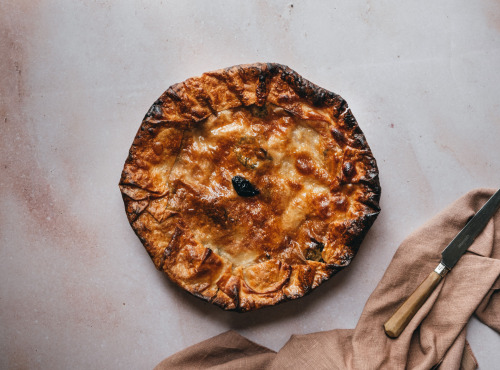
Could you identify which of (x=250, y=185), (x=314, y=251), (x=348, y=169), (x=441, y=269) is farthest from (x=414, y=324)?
Result: (x=250, y=185)

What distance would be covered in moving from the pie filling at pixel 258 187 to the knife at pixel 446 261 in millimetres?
595

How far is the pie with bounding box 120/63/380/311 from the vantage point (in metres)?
2.24

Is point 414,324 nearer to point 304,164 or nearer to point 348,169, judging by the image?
point 348,169

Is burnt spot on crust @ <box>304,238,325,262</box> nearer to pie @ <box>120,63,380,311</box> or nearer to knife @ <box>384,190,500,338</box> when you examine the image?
pie @ <box>120,63,380,311</box>

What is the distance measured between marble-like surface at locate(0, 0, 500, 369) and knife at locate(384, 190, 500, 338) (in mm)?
184

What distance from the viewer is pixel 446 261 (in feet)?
8.02

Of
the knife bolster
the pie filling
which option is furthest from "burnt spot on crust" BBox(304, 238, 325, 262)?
the knife bolster

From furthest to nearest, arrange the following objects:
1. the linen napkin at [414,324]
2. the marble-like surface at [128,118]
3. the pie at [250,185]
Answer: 1. the marble-like surface at [128,118]
2. the linen napkin at [414,324]
3. the pie at [250,185]

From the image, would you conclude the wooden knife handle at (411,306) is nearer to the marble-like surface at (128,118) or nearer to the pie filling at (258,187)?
the marble-like surface at (128,118)

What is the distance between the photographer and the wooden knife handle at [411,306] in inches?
95.3

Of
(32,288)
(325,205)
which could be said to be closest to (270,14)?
(325,205)

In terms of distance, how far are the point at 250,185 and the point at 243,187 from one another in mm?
42

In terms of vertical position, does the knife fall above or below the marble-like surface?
below

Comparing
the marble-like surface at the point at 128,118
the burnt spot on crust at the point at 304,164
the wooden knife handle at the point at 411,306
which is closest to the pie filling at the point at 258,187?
the burnt spot on crust at the point at 304,164
